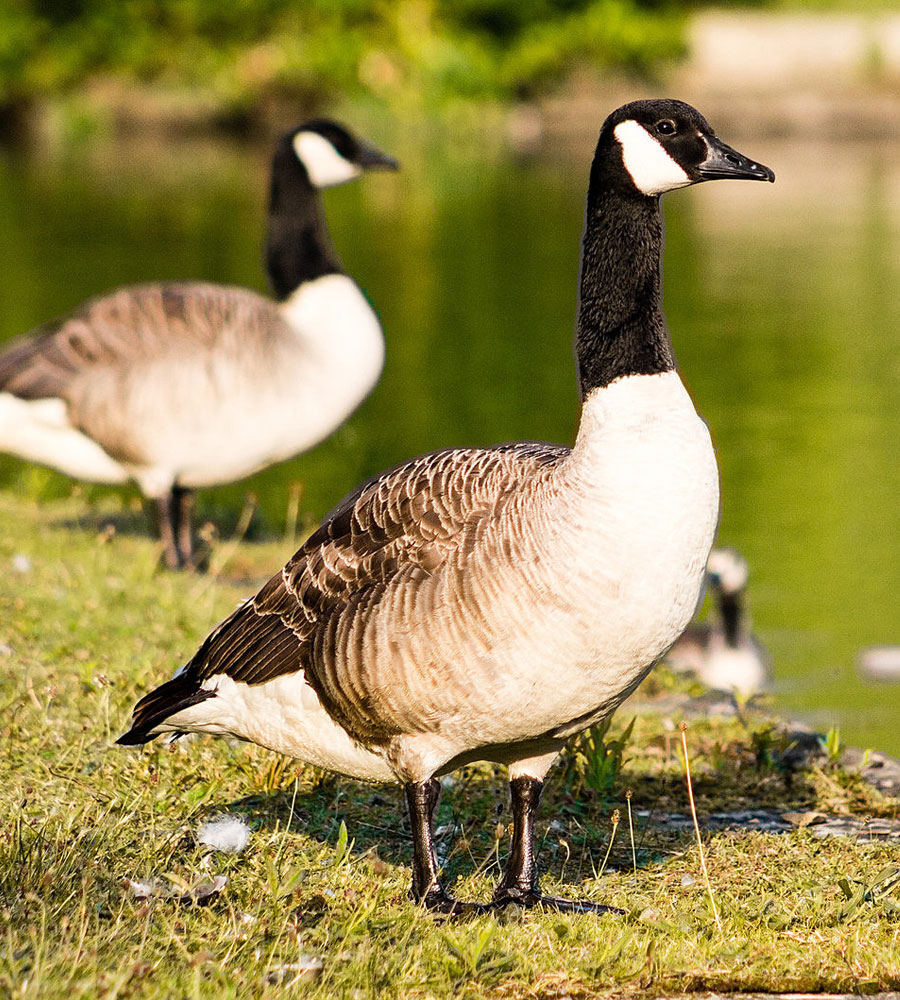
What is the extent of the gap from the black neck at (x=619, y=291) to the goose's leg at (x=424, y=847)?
1.22 metres

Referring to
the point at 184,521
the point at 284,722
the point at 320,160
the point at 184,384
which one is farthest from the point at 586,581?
the point at 320,160

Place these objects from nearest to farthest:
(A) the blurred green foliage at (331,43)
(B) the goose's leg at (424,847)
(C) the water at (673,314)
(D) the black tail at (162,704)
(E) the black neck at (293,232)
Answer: (B) the goose's leg at (424,847), (D) the black tail at (162,704), (E) the black neck at (293,232), (C) the water at (673,314), (A) the blurred green foliage at (331,43)

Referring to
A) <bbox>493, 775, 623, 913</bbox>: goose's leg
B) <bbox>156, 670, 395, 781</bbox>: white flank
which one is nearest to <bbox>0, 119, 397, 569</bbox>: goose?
<bbox>156, 670, 395, 781</bbox>: white flank

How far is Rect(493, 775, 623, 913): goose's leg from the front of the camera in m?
4.23

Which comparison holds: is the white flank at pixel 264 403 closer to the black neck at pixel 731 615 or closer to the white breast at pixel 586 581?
the black neck at pixel 731 615

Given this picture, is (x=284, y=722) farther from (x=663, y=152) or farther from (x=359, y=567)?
(x=663, y=152)

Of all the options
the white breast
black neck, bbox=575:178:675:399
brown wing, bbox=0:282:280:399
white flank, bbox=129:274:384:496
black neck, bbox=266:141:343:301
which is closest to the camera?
the white breast

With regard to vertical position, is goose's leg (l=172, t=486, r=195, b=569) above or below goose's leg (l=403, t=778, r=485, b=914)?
below

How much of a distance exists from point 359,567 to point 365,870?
3.10ft

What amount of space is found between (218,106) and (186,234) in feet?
64.8

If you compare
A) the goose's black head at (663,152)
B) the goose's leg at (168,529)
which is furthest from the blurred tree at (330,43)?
the goose's black head at (663,152)

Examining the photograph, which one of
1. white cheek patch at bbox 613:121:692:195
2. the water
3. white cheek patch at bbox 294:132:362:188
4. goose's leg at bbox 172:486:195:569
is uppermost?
white cheek patch at bbox 613:121:692:195

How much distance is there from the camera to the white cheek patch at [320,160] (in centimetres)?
989

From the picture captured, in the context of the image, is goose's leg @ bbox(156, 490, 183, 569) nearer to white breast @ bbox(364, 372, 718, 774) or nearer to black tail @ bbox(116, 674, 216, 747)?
black tail @ bbox(116, 674, 216, 747)
